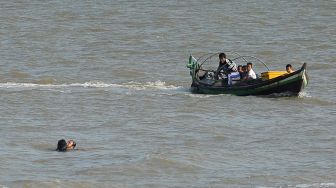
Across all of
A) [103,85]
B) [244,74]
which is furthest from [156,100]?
[103,85]

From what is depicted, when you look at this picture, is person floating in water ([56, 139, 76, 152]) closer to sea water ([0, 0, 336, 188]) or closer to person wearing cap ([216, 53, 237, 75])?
sea water ([0, 0, 336, 188])

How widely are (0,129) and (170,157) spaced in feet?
15.5

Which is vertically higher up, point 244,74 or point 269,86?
point 244,74

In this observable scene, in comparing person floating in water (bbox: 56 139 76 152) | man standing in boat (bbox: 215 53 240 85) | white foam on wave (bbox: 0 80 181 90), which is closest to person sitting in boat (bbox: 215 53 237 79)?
man standing in boat (bbox: 215 53 240 85)

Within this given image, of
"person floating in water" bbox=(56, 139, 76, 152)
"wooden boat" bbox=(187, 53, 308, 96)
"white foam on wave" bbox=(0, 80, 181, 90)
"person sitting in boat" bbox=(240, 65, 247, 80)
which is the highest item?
"person floating in water" bbox=(56, 139, 76, 152)

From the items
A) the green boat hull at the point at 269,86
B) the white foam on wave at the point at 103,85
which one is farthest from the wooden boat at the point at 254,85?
the white foam on wave at the point at 103,85

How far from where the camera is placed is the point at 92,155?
73.3 ft

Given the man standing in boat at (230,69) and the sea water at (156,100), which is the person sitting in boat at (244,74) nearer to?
the man standing in boat at (230,69)

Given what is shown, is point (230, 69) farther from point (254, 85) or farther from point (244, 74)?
point (254, 85)

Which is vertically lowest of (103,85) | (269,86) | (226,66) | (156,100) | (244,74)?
(103,85)

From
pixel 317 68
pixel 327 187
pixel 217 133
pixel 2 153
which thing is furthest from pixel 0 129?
pixel 317 68

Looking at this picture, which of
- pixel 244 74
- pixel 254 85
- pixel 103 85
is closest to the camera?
pixel 254 85

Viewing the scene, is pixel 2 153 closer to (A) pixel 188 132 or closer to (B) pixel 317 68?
(A) pixel 188 132

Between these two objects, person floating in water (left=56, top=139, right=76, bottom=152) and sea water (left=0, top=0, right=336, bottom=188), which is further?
person floating in water (left=56, top=139, right=76, bottom=152)
